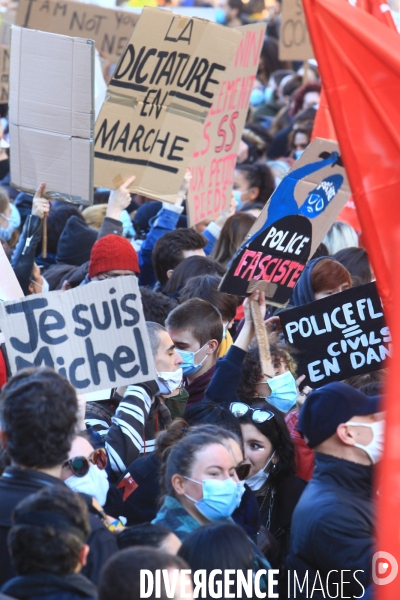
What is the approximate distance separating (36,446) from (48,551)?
1.46ft

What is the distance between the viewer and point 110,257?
5109 millimetres

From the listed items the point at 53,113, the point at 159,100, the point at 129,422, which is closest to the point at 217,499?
the point at 129,422

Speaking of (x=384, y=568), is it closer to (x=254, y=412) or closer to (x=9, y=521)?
(x=9, y=521)

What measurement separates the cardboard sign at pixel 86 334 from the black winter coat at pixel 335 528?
935 millimetres

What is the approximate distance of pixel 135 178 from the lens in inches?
237

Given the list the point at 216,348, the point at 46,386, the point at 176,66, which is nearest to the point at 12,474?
the point at 46,386

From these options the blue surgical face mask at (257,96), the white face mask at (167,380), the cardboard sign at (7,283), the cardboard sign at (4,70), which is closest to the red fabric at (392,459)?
the white face mask at (167,380)

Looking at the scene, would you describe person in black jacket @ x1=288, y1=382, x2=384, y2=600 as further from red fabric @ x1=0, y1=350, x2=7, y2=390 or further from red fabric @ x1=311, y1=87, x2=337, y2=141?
red fabric @ x1=311, y1=87, x2=337, y2=141

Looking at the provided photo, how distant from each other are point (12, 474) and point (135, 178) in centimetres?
341

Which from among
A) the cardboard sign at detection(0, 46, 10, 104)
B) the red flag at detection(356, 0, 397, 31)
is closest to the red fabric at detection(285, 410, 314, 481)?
the red flag at detection(356, 0, 397, 31)

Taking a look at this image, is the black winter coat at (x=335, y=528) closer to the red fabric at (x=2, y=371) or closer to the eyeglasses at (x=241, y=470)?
the eyeglasses at (x=241, y=470)

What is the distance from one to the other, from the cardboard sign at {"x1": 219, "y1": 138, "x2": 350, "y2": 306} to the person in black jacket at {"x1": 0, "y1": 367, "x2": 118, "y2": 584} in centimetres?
164

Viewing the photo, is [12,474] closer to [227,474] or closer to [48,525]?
[48,525]

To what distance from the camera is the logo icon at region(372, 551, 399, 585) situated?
226 cm
